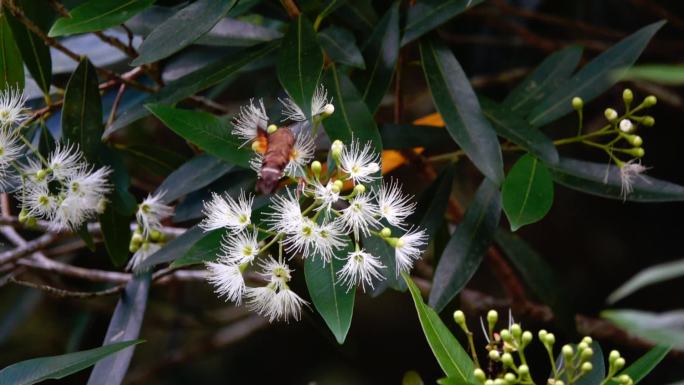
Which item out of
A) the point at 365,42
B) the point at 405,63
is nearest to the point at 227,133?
the point at 365,42

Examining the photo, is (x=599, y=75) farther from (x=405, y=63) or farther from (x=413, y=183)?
(x=413, y=183)

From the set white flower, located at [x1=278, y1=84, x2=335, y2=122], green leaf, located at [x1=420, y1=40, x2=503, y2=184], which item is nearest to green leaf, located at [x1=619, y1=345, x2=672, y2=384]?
green leaf, located at [x1=420, y1=40, x2=503, y2=184]

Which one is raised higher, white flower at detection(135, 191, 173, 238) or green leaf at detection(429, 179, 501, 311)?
white flower at detection(135, 191, 173, 238)

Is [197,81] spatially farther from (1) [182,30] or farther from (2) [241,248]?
(2) [241,248]

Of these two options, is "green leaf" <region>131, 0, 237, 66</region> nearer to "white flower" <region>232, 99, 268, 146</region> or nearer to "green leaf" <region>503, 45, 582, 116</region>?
"white flower" <region>232, 99, 268, 146</region>

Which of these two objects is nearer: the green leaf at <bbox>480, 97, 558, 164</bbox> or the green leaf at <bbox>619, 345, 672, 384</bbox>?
the green leaf at <bbox>619, 345, 672, 384</bbox>

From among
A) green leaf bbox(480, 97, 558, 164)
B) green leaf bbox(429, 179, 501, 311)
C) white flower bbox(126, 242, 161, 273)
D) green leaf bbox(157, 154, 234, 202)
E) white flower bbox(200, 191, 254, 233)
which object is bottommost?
white flower bbox(126, 242, 161, 273)

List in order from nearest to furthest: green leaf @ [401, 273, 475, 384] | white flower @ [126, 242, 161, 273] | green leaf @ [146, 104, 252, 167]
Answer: green leaf @ [401, 273, 475, 384] → green leaf @ [146, 104, 252, 167] → white flower @ [126, 242, 161, 273]
